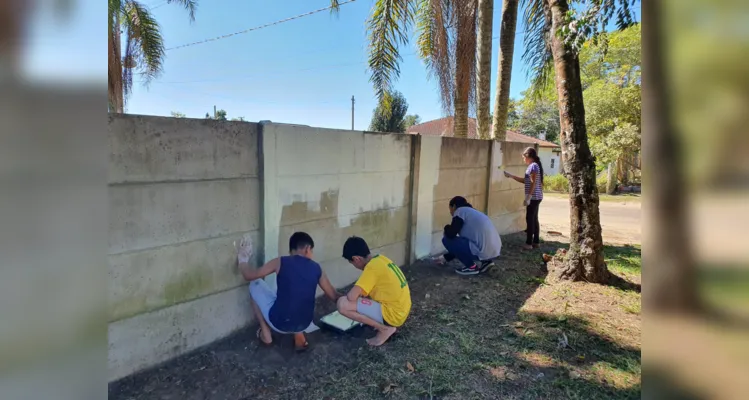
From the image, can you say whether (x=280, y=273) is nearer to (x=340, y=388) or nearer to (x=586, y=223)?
(x=340, y=388)

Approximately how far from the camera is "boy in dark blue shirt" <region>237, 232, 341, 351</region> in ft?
9.93

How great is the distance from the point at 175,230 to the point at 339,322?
1.59 m

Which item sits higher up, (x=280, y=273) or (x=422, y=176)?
(x=422, y=176)

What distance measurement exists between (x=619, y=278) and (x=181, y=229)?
4797 mm

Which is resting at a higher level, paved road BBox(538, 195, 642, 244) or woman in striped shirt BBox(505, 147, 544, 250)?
woman in striped shirt BBox(505, 147, 544, 250)

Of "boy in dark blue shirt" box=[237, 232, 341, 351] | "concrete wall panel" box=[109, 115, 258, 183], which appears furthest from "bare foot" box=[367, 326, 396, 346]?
"concrete wall panel" box=[109, 115, 258, 183]

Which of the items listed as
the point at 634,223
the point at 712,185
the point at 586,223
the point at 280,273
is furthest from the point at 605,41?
the point at 634,223

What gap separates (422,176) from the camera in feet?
17.6

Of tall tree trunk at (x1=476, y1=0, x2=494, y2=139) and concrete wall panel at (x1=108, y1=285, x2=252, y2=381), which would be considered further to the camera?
tall tree trunk at (x1=476, y1=0, x2=494, y2=139)

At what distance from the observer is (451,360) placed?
9.90 ft

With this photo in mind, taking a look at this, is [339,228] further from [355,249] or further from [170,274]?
[170,274]

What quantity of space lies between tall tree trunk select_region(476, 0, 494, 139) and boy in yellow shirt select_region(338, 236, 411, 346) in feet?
18.8

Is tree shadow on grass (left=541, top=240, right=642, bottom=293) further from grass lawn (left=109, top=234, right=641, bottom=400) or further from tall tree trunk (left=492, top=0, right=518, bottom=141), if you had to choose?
tall tree trunk (left=492, top=0, right=518, bottom=141)

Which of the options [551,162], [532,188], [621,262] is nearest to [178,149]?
[532,188]
